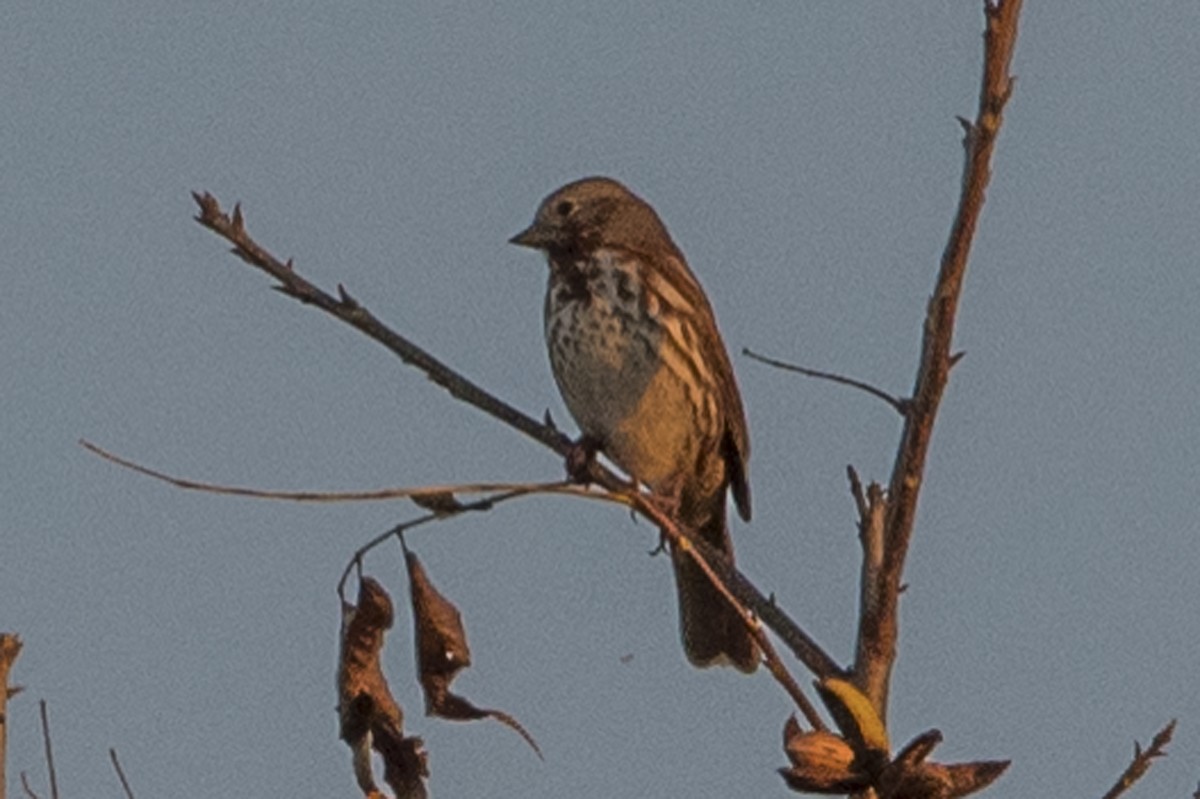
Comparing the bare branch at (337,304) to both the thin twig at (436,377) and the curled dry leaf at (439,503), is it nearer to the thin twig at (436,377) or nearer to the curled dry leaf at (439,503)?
the thin twig at (436,377)

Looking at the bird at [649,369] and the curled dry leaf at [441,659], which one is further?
the bird at [649,369]

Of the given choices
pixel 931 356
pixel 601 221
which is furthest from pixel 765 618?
pixel 601 221

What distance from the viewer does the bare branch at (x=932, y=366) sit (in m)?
3.17

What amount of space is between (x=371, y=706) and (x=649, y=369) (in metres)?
4.44

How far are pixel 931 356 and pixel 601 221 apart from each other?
4.76 m

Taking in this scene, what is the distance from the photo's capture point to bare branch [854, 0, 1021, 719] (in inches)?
125

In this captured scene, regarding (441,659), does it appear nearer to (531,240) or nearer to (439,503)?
(439,503)

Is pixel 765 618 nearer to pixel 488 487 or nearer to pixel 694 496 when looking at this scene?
pixel 488 487

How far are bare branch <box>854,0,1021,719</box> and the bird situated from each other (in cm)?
391

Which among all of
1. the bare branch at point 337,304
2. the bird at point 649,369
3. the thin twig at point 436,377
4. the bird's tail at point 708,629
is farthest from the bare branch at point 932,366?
the bird's tail at point 708,629

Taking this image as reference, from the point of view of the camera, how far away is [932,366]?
333cm

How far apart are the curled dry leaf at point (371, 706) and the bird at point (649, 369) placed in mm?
3952

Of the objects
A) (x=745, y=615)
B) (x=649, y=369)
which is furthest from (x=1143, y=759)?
(x=649, y=369)

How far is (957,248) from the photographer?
3277mm
